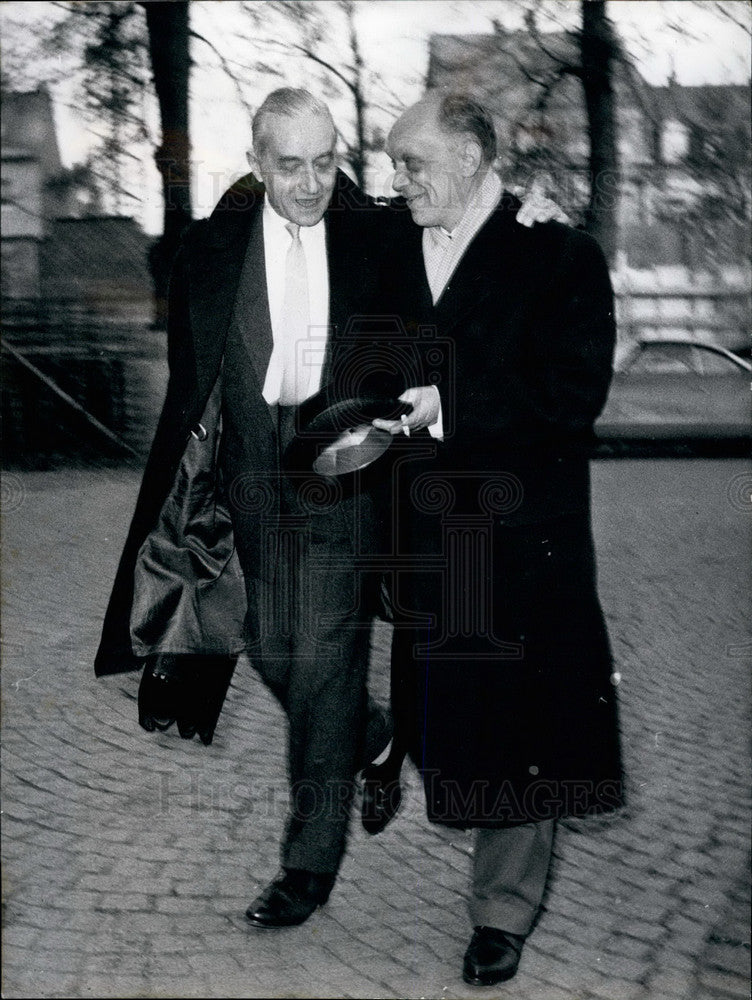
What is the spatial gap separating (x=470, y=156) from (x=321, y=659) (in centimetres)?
135

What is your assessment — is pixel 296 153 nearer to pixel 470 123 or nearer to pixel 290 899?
pixel 470 123

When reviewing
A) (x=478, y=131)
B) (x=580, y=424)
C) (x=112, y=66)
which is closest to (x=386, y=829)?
(x=580, y=424)

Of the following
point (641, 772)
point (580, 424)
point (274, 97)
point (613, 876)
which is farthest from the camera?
point (641, 772)

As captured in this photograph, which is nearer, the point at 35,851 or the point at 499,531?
the point at 499,531

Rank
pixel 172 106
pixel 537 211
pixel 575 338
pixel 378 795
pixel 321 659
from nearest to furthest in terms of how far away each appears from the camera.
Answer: pixel 575 338 → pixel 537 211 → pixel 321 659 → pixel 172 106 → pixel 378 795

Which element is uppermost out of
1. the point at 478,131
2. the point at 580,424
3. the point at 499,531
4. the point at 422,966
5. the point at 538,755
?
the point at 478,131

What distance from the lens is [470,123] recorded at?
329 centimetres

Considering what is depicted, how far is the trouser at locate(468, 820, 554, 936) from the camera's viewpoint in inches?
129

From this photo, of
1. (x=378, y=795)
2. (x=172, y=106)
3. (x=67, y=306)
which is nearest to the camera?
(x=172, y=106)

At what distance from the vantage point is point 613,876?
370 cm

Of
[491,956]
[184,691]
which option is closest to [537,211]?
[184,691]

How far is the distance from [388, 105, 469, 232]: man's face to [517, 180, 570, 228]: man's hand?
0.15 m

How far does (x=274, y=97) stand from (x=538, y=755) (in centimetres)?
183

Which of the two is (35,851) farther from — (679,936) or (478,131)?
(478,131)
